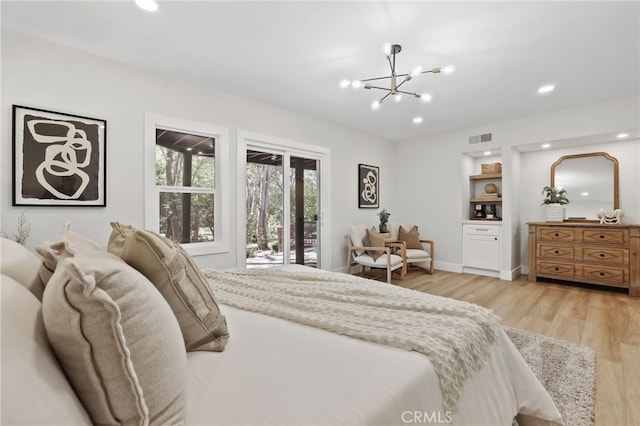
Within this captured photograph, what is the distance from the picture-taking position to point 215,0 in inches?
78.9

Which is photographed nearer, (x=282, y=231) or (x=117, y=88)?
(x=117, y=88)

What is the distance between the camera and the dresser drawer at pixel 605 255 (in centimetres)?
384

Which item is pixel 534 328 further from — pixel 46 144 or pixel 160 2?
pixel 46 144

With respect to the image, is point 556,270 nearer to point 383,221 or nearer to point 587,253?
point 587,253

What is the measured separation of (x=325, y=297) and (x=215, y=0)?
2099mm

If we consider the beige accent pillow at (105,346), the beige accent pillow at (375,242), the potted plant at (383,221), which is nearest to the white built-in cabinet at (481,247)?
the potted plant at (383,221)

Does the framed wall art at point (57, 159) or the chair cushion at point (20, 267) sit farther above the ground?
the framed wall art at point (57, 159)

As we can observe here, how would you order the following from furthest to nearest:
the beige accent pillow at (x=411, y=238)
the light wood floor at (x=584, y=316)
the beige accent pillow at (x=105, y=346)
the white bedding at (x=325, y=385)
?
the beige accent pillow at (x=411, y=238), the light wood floor at (x=584, y=316), the white bedding at (x=325, y=385), the beige accent pillow at (x=105, y=346)

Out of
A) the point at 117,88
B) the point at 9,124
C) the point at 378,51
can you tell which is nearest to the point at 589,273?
the point at 378,51

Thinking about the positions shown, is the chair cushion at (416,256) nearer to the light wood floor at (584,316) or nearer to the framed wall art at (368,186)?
the light wood floor at (584,316)

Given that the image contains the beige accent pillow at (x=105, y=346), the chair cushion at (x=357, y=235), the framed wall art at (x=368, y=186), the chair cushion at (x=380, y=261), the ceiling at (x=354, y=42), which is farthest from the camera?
the framed wall art at (x=368, y=186)

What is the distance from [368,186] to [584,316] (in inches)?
134

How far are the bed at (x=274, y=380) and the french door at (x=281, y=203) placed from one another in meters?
2.71

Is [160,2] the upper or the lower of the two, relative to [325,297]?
upper
